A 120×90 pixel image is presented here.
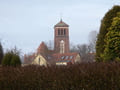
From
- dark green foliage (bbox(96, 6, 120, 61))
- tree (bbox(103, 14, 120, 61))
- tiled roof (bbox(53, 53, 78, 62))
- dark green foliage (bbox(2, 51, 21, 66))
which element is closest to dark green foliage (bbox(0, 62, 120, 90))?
tree (bbox(103, 14, 120, 61))

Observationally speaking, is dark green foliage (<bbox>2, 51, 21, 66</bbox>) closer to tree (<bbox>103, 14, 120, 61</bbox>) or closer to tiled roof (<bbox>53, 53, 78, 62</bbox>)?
tree (<bbox>103, 14, 120, 61</bbox>)

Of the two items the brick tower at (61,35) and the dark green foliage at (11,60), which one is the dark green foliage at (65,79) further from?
the brick tower at (61,35)

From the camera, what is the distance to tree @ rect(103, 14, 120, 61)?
424 inches

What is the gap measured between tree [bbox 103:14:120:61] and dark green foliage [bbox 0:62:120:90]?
5.03m

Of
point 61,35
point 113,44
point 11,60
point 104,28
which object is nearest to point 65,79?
point 113,44

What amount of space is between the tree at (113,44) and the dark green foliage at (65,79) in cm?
503

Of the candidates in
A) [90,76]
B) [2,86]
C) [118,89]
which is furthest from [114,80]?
[2,86]

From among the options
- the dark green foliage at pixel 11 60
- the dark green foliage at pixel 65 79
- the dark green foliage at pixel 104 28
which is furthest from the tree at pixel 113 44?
the dark green foliage at pixel 11 60

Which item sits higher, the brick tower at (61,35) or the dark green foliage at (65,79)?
the brick tower at (61,35)

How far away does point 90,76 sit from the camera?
5258 mm

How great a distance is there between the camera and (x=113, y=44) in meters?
10.9

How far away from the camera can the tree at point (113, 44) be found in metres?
10.8

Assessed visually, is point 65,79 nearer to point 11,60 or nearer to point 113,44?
point 113,44

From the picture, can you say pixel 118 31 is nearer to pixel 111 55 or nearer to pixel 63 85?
pixel 111 55
